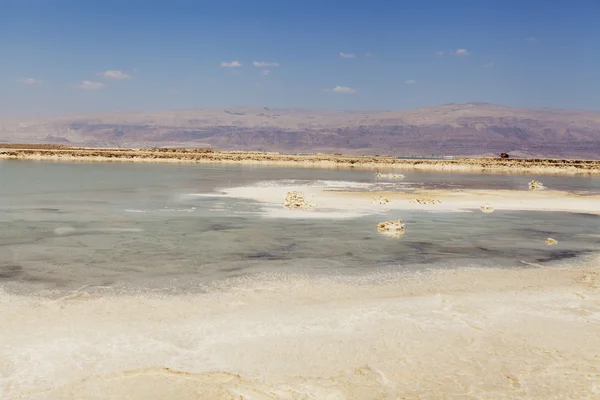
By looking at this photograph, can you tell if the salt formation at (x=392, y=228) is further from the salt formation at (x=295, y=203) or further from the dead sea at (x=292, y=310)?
the salt formation at (x=295, y=203)

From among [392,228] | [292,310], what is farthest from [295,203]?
[292,310]

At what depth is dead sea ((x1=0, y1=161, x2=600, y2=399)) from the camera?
6344 millimetres

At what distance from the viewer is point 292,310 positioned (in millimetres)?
8797

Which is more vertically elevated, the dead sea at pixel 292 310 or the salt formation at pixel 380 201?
the salt formation at pixel 380 201

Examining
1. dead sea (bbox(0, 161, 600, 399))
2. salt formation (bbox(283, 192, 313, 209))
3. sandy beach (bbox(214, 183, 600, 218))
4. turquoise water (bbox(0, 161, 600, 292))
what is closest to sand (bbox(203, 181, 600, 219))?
sandy beach (bbox(214, 183, 600, 218))

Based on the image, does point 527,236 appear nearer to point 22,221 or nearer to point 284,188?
point 22,221

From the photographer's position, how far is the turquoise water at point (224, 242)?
36.7 ft

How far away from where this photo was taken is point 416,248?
14.1 metres

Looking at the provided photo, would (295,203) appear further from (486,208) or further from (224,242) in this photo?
(224,242)

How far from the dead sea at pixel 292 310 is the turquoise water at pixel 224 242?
80mm

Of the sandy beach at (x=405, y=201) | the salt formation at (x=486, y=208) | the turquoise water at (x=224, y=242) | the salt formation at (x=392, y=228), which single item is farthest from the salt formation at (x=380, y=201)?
the salt formation at (x=392, y=228)

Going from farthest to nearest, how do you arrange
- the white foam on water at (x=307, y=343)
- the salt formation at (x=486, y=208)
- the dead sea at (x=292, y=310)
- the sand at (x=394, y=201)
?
1. the salt formation at (x=486, y=208)
2. the sand at (x=394, y=201)
3. the dead sea at (x=292, y=310)
4. the white foam on water at (x=307, y=343)

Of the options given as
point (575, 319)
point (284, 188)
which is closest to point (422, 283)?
point (575, 319)

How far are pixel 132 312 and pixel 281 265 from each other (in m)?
4.00
